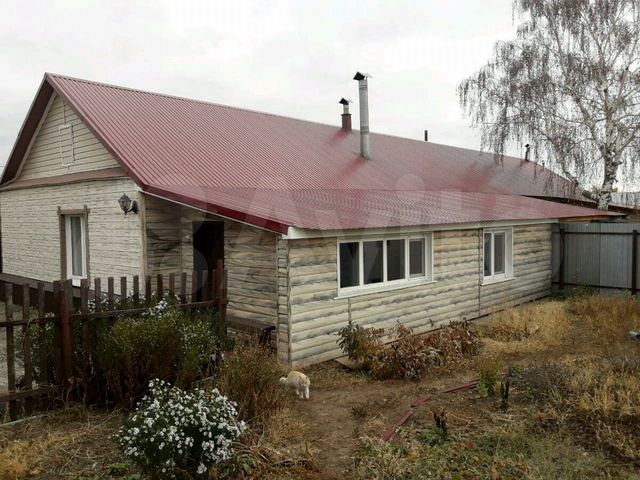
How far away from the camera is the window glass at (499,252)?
1312cm

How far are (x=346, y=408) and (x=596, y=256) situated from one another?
10.7 metres

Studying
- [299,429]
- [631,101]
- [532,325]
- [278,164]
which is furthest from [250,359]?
[631,101]

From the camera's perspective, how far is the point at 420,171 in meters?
17.8

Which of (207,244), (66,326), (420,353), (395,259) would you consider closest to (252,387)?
(66,326)

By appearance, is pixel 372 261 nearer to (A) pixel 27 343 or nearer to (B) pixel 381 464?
(B) pixel 381 464

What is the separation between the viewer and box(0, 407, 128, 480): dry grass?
14.3ft

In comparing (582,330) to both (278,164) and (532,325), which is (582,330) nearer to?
(532,325)

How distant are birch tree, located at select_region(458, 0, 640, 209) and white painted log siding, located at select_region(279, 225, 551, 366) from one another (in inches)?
217

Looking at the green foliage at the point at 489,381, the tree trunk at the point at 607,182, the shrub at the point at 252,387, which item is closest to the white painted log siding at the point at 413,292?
the shrub at the point at 252,387

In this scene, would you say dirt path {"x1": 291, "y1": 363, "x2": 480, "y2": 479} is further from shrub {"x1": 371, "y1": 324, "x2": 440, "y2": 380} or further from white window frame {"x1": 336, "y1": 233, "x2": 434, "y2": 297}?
white window frame {"x1": 336, "y1": 233, "x2": 434, "y2": 297}

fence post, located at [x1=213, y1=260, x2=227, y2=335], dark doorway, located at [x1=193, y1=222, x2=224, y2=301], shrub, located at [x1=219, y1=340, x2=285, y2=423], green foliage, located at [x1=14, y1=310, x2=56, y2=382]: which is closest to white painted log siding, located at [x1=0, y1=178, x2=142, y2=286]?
dark doorway, located at [x1=193, y1=222, x2=224, y2=301]

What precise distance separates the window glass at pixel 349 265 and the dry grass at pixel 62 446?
445cm

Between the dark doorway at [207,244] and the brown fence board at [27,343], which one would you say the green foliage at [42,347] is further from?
the dark doorway at [207,244]

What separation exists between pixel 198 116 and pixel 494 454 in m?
12.3
